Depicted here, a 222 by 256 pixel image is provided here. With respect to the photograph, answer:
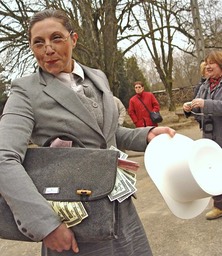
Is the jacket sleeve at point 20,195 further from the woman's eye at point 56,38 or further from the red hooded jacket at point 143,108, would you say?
the red hooded jacket at point 143,108

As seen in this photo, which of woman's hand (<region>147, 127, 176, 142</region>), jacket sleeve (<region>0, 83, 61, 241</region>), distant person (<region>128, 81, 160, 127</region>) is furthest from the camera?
distant person (<region>128, 81, 160, 127</region>)

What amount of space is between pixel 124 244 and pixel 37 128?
57cm

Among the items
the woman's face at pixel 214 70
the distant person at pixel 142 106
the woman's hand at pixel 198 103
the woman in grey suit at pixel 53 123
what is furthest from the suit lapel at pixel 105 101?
the distant person at pixel 142 106

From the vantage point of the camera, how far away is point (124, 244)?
143 centimetres

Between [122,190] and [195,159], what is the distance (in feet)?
1.06

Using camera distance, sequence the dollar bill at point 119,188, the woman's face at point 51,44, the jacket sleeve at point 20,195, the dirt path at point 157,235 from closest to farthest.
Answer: the jacket sleeve at point 20,195
the dollar bill at point 119,188
the woman's face at point 51,44
the dirt path at point 157,235

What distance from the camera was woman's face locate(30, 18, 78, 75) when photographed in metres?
1.41

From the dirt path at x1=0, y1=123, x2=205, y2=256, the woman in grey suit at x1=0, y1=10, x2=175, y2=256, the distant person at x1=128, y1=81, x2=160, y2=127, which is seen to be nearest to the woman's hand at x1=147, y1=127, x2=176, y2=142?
the woman in grey suit at x1=0, y1=10, x2=175, y2=256

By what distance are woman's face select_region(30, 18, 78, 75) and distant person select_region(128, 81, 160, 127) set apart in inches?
203

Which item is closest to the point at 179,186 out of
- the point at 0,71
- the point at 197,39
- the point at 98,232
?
the point at 98,232

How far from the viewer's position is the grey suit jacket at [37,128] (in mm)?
1159

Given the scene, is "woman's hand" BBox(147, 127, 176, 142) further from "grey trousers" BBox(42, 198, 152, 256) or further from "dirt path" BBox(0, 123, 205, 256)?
"dirt path" BBox(0, 123, 205, 256)

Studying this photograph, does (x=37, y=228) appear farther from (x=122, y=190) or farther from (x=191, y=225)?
(x=191, y=225)

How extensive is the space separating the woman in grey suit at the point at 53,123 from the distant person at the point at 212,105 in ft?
5.95
